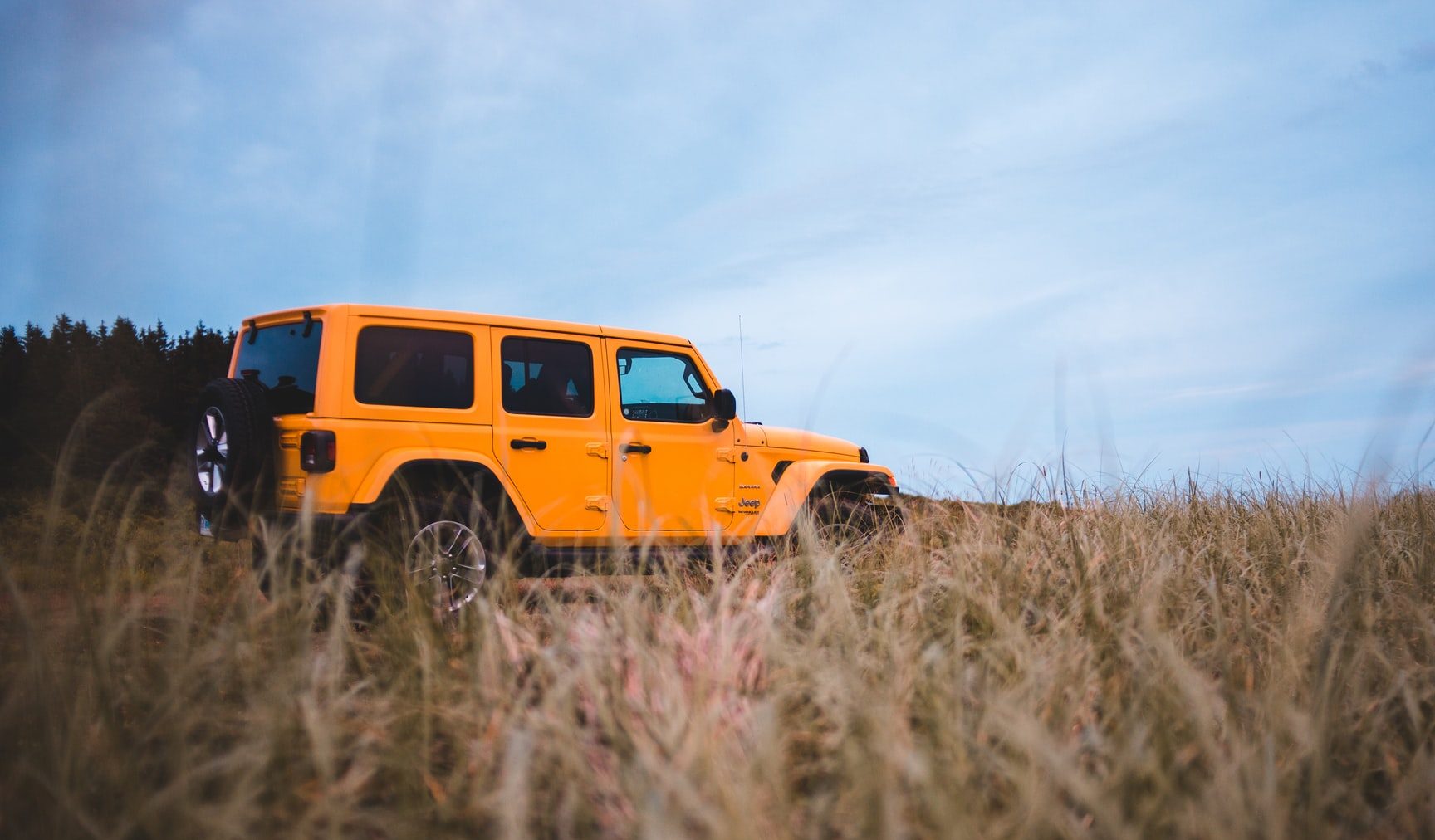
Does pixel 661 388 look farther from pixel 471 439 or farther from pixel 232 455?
pixel 232 455

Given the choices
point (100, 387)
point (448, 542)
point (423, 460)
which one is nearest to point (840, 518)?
point (448, 542)

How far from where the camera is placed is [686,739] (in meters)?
2.59

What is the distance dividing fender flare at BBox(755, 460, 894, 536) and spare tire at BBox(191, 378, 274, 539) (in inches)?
136

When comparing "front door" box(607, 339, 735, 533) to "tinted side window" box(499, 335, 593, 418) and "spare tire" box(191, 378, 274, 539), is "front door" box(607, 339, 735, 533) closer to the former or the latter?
"tinted side window" box(499, 335, 593, 418)

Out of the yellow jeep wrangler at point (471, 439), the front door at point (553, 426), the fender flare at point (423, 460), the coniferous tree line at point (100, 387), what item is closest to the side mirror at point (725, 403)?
the yellow jeep wrangler at point (471, 439)

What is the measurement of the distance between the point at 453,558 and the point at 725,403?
7.29ft

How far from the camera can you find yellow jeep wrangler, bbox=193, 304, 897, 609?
18.4 feet

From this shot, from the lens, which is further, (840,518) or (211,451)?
(840,518)

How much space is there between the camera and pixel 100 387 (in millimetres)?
17062

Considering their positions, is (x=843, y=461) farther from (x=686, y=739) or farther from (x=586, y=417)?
(x=686, y=739)

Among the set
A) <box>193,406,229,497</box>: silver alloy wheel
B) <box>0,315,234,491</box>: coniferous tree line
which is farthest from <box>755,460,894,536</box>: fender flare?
<box>0,315,234,491</box>: coniferous tree line

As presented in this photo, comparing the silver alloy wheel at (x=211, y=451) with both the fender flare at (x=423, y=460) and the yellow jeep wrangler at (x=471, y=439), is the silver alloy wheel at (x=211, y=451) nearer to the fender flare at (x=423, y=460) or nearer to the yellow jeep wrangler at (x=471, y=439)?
the yellow jeep wrangler at (x=471, y=439)

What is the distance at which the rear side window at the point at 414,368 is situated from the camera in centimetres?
588

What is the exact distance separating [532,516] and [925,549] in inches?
96.9
